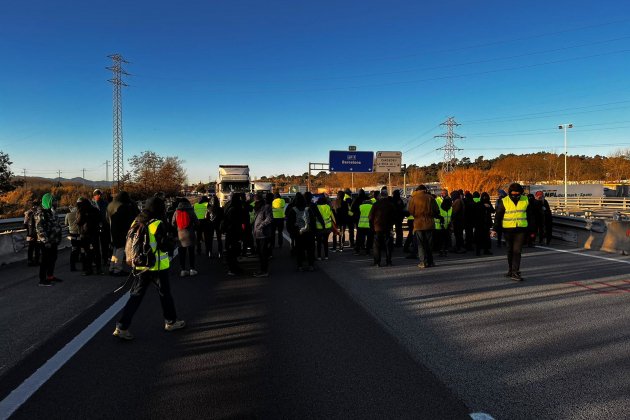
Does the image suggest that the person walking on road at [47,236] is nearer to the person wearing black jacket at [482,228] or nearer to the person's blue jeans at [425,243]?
the person's blue jeans at [425,243]

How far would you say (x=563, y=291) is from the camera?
7602 mm

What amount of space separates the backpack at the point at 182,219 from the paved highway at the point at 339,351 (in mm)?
1786

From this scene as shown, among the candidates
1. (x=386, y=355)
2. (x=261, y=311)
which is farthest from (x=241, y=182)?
(x=386, y=355)

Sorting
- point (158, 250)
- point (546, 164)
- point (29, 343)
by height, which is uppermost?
point (546, 164)

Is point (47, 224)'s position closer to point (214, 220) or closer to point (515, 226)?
point (214, 220)

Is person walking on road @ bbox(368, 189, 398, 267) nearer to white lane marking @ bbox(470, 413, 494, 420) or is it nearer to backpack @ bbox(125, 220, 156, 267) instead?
backpack @ bbox(125, 220, 156, 267)

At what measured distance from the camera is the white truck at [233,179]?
3120cm

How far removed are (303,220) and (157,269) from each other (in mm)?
4903

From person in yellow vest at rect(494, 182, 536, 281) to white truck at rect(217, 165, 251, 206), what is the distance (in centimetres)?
2374

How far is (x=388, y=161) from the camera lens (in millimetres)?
30703

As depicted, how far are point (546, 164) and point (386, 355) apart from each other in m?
143

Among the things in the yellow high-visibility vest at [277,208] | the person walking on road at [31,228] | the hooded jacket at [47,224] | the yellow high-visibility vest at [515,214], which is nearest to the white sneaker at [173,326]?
the hooded jacket at [47,224]

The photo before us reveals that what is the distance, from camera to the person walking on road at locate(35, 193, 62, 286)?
865 centimetres

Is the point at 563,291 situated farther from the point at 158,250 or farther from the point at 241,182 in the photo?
the point at 241,182
